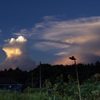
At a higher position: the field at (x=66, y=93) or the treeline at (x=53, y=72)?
the treeline at (x=53, y=72)

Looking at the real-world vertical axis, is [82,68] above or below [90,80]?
above

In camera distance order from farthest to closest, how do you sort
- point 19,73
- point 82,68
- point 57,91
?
point 19,73, point 82,68, point 57,91

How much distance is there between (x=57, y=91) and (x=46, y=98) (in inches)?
34.8

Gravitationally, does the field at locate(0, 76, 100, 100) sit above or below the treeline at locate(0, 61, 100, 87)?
below

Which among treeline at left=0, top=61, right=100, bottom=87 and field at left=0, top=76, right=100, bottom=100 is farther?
treeline at left=0, top=61, right=100, bottom=87

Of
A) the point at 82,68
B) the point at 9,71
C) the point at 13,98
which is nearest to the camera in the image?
the point at 13,98

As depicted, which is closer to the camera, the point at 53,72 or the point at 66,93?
the point at 66,93

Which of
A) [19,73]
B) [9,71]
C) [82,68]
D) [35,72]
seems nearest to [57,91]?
[82,68]

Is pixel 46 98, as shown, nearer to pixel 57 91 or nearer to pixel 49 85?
pixel 57 91

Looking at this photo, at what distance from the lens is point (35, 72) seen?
2963 inches

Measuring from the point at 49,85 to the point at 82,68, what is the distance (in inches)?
1858

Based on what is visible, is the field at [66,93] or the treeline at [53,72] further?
the treeline at [53,72]

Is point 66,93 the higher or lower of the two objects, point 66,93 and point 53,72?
the lower

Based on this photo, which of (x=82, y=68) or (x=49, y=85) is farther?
(x=82, y=68)
